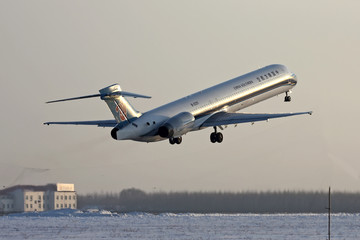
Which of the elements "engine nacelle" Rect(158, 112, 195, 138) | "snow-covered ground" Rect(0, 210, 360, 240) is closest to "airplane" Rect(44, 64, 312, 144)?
"engine nacelle" Rect(158, 112, 195, 138)

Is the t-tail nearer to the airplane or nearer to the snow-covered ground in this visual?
the airplane

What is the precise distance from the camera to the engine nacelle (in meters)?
Result: 91.7

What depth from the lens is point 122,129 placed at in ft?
294

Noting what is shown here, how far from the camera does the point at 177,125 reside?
9212 cm

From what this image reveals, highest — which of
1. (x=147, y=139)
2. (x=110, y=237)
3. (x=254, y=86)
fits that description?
(x=254, y=86)

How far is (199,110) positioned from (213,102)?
2.68 m

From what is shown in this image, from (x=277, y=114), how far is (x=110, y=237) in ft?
65.6


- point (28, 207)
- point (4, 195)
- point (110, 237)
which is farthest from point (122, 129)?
point (28, 207)

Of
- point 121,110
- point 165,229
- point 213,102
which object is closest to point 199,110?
point 213,102

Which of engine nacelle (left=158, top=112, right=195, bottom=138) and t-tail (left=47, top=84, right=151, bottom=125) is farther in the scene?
engine nacelle (left=158, top=112, right=195, bottom=138)

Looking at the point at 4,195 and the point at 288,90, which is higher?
the point at 288,90

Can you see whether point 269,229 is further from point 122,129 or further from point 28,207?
point 28,207

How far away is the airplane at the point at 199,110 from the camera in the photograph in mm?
90500

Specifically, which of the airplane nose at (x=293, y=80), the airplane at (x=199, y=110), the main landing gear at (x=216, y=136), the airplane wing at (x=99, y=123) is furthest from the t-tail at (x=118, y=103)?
the airplane nose at (x=293, y=80)
